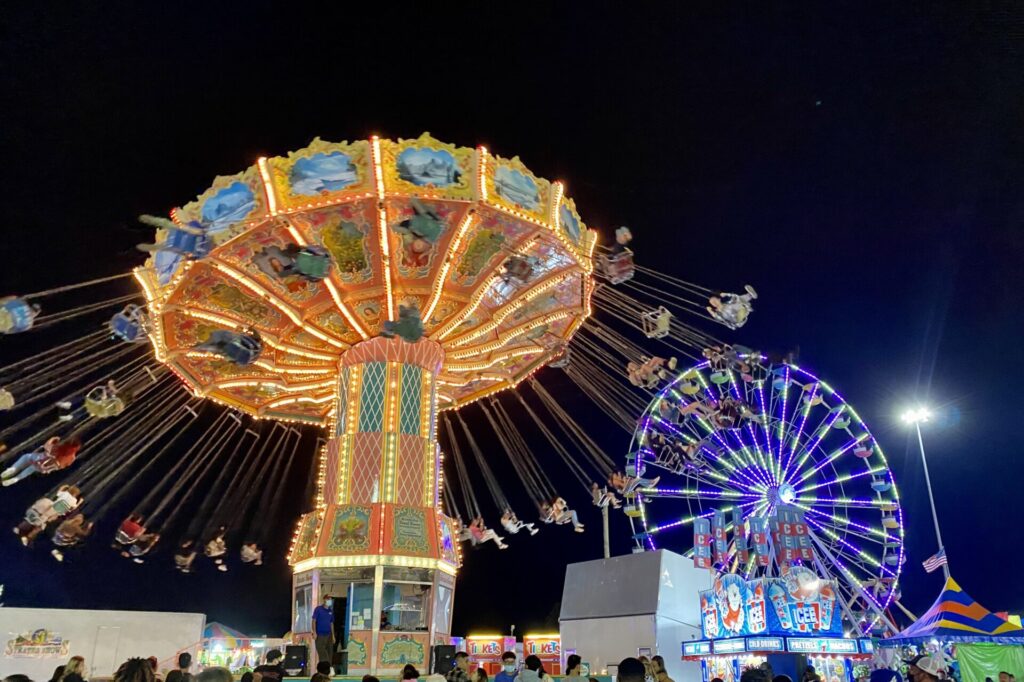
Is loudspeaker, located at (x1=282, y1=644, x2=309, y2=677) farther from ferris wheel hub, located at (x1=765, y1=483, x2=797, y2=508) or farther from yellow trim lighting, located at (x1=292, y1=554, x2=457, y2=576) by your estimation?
ferris wheel hub, located at (x1=765, y1=483, x2=797, y2=508)

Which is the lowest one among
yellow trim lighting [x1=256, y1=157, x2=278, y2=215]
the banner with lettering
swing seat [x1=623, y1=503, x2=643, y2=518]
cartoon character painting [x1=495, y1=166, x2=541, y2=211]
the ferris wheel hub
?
the banner with lettering

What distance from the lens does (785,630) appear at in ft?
57.8

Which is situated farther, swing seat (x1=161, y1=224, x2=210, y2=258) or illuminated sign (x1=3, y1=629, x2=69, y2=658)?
illuminated sign (x1=3, y1=629, x2=69, y2=658)

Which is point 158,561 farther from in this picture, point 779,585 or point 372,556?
point 779,585

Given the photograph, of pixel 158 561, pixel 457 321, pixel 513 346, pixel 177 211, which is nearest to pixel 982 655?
pixel 513 346

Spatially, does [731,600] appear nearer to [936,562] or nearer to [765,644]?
[765,644]

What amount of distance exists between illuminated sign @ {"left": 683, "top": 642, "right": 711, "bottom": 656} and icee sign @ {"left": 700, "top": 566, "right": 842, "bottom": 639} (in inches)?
19.7

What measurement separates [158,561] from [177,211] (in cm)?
2265

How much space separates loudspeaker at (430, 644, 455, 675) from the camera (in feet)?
41.8

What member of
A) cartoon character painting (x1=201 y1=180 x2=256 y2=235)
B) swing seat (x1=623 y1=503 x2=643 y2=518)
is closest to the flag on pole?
swing seat (x1=623 y1=503 x2=643 y2=518)

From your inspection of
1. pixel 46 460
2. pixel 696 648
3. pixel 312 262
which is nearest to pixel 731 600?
pixel 696 648

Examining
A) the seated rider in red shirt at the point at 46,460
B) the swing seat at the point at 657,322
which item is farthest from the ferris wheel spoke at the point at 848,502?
the seated rider in red shirt at the point at 46,460

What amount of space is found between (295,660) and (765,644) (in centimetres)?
1051

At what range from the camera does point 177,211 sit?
1385 cm
